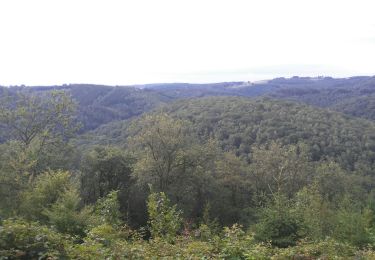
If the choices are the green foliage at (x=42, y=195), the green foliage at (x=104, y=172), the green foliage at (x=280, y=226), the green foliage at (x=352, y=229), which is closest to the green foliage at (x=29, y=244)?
the green foliage at (x=280, y=226)

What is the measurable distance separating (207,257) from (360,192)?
46090 mm

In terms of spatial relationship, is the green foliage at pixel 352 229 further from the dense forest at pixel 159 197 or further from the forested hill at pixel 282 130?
the forested hill at pixel 282 130

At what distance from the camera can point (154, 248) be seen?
10.9 meters

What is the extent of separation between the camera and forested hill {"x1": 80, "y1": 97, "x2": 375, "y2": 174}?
80688mm

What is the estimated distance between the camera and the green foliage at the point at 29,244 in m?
8.20

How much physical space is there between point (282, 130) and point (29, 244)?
8422 centimetres

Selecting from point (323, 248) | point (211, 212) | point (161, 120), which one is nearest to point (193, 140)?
point (161, 120)

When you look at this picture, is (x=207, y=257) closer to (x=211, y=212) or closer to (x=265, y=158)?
(x=211, y=212)

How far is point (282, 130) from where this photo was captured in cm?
8862

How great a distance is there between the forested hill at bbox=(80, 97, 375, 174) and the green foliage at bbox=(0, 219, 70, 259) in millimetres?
60192

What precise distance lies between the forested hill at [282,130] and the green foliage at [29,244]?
2370 inches

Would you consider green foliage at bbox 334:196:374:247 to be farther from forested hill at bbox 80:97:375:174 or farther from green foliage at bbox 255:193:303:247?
forested hill at bbox 80:97:375:174

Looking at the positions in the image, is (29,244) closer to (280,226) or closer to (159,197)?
(280,226)

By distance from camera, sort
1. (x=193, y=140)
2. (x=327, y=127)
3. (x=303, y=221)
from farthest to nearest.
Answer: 1. (x=327, y=127)
2. (x=193, y=140)
3. (x=303, y=221)
